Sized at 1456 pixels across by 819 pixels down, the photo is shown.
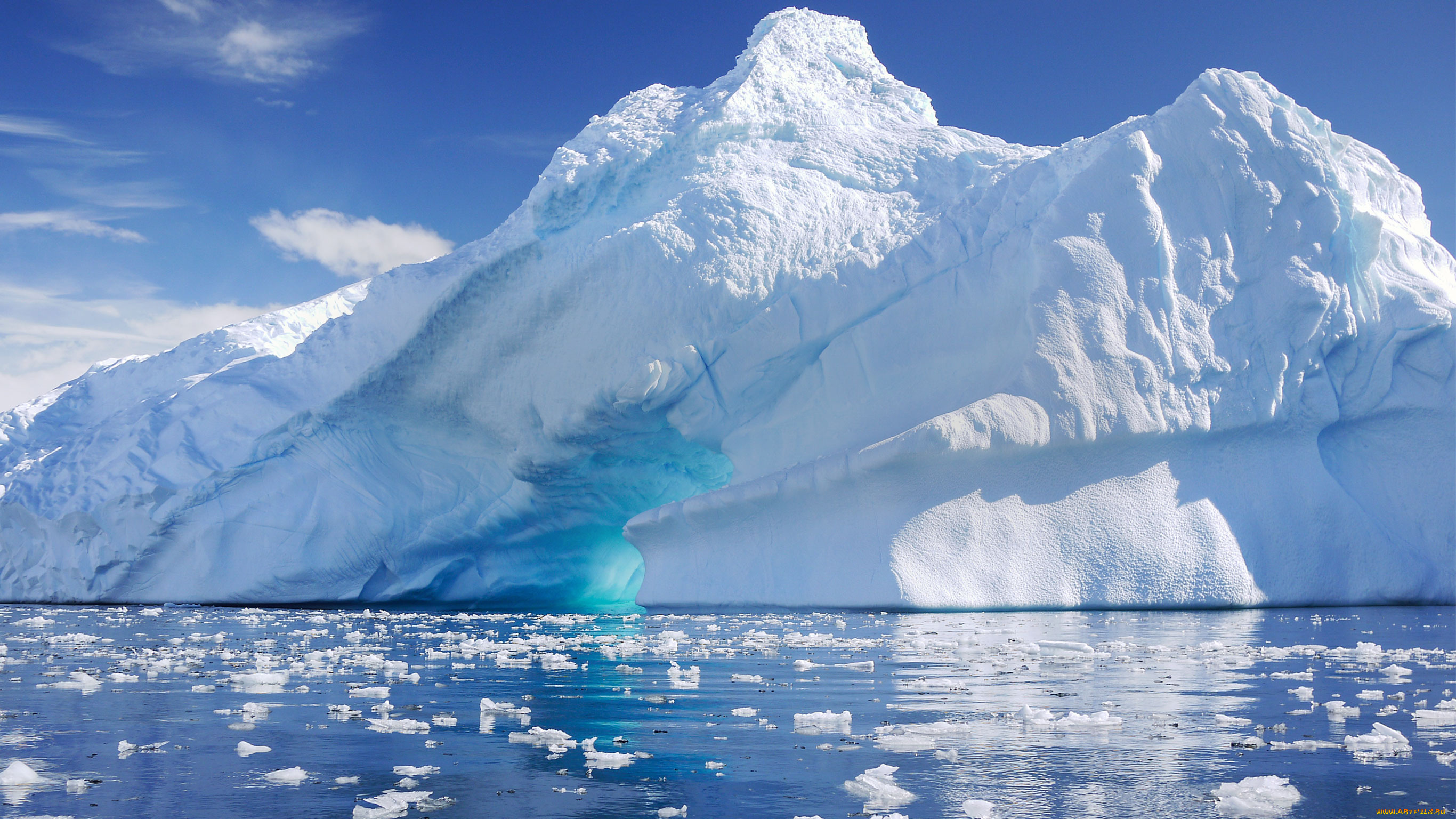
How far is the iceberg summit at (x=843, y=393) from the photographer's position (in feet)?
40.2

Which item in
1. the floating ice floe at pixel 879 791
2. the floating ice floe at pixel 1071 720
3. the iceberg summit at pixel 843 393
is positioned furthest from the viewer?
the iceberg summit at pixel 843 393

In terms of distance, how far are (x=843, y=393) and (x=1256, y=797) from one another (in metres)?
11.7

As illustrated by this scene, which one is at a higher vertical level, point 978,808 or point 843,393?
point 843,393

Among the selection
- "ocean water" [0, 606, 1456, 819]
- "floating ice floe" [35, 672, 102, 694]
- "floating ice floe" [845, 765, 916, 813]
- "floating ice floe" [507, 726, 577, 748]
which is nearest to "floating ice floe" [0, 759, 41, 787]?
"ocean water" [0, 606, 1456, 819]

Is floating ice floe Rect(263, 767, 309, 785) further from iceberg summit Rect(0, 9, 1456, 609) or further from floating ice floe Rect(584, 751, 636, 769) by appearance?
iceberg summit Rect(0, 9, 1456, 609)

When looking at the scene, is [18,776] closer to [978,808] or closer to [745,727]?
[745,727]

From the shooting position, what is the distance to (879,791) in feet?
9.57

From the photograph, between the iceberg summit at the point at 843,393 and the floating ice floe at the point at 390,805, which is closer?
the floating ice floe at the point at 390,805

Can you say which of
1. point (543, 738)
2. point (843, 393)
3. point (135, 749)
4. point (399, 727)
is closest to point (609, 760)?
point (543, 738)

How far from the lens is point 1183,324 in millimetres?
13078

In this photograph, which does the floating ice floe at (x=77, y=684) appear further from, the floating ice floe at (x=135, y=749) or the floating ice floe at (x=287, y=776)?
the floating ice floe at (x=287, y=776)

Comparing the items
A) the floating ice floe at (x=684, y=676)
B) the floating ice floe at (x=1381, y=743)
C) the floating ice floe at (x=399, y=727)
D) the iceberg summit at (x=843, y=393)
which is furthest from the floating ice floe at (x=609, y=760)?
the iceberg summit at (x=843, y=393)

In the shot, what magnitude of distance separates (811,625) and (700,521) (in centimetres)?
398

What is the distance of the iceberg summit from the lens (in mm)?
12266
